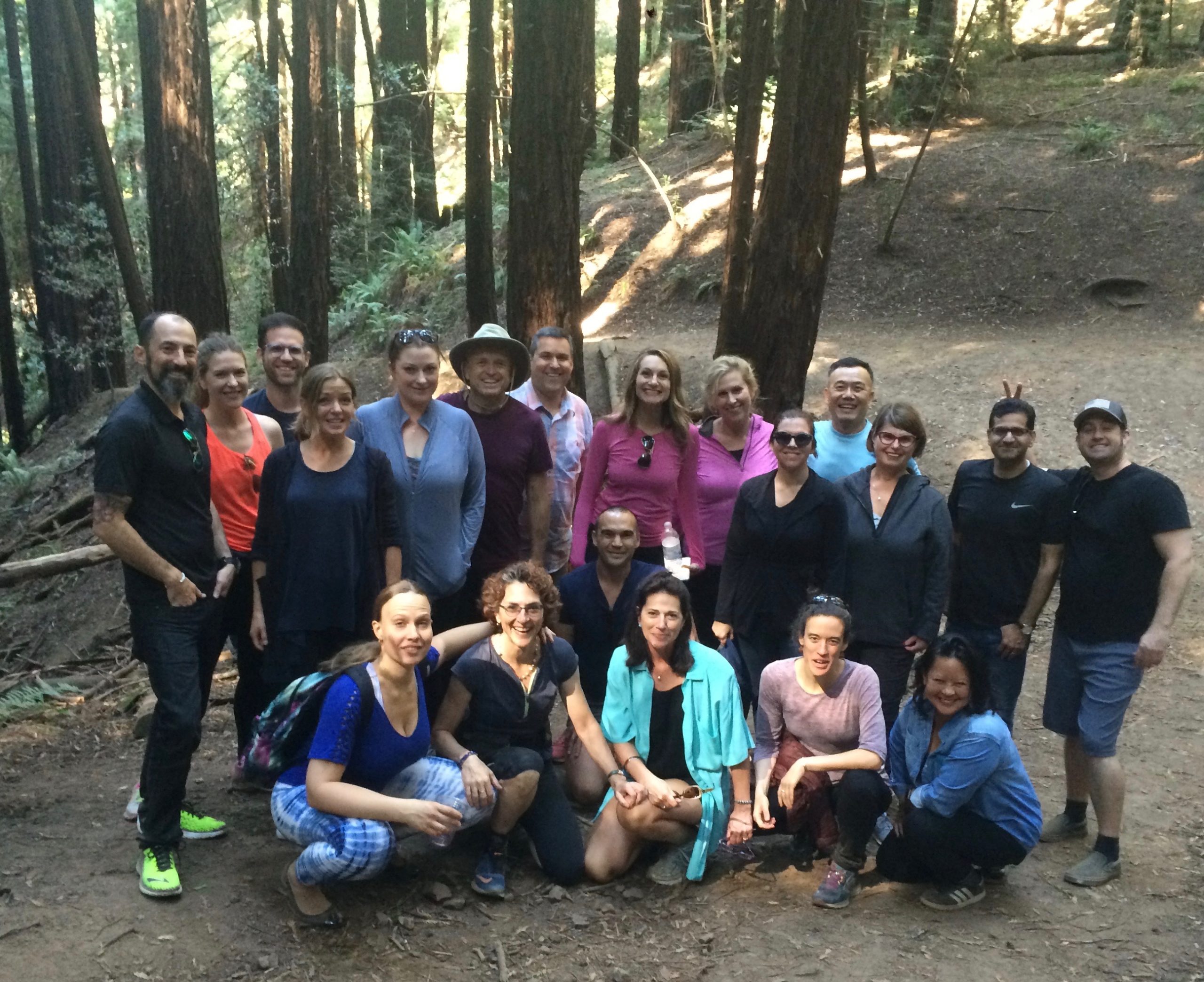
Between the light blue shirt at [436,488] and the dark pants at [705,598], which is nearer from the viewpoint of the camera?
the light blue shirt at [436,488]

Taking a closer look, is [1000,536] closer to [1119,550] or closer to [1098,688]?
[1119,550]

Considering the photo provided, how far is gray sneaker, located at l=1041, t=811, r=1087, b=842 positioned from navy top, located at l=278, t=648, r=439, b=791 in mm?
2801

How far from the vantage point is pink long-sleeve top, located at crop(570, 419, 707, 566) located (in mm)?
5250

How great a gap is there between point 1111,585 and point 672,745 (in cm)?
194

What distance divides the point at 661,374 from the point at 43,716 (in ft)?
15.6

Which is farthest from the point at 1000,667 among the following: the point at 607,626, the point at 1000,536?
the point at 607,626

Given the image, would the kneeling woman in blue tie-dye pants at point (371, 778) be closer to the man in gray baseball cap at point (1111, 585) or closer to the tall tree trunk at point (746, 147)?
the man in gray baseball cap at point (1111, 585)

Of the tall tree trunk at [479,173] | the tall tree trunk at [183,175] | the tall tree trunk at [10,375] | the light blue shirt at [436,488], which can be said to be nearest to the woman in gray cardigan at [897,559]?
the light blue shirt at [436,488]

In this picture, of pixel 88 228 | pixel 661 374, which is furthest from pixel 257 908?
pixel 88 228

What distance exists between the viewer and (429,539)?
4840 mm

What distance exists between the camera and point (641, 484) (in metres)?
5.23

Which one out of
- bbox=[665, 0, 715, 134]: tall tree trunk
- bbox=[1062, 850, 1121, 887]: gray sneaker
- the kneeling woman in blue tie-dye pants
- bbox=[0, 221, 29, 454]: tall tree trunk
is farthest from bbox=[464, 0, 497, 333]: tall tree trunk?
bbox=[0, 221, 29, 454]: tall tree trunk

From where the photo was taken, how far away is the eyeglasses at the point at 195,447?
166 inches

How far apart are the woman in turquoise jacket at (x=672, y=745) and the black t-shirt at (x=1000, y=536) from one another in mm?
1199
